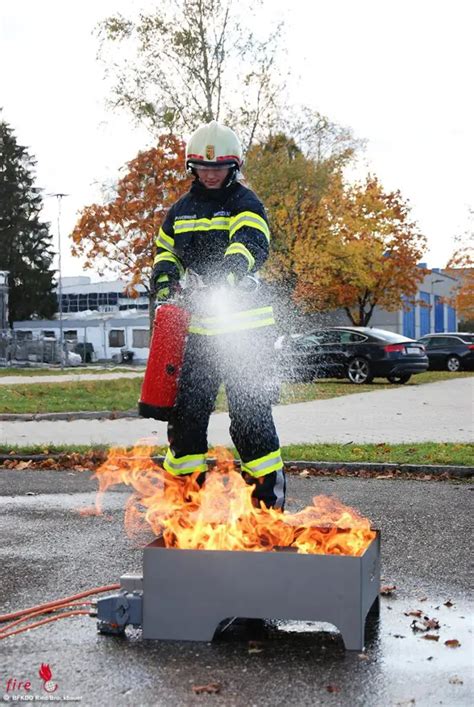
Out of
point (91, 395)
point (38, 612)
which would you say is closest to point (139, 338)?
point (91, 395)

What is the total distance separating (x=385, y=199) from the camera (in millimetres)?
46188

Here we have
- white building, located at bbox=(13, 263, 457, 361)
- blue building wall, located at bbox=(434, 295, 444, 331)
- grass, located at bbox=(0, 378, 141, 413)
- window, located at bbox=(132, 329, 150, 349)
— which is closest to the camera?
grass, located at bbox=(0, 378, 141, 413)

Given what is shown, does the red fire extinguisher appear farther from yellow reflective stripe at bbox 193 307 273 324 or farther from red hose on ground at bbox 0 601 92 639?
red hose on ground at bbox 0 601 92 639

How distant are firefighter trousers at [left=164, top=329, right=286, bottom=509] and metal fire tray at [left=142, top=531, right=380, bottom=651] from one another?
96 centimetres

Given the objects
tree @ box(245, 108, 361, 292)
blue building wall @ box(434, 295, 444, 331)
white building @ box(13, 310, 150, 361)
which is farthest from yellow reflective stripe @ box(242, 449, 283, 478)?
blue building wall @ box(434, 295, 444, 331)

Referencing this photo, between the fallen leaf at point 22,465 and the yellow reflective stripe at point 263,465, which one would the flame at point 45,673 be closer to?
the yellow reflective stripe at point 263,465

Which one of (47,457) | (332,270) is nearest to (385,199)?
(332,270)

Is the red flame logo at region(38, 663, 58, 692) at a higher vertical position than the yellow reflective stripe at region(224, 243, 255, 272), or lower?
lower

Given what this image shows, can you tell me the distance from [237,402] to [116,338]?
1907 inches

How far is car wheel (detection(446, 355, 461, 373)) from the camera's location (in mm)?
33750

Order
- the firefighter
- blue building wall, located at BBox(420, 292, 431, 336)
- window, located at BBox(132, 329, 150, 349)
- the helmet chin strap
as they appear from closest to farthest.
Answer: the firefighter → the helmet chin strap → window, located at BBox(132, 329, 150, 349) → blue building wall, located at BBox(420, 292, 431, 336)

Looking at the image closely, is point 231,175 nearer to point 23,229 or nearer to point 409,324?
point 409,324

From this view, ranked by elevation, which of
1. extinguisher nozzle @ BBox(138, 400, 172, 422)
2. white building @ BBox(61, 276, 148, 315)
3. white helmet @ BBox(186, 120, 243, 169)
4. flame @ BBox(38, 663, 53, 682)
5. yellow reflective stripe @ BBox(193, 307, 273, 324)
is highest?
white building @ BBox(61, 276, 148, 315)

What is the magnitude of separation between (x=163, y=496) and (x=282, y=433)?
802 centimetres
